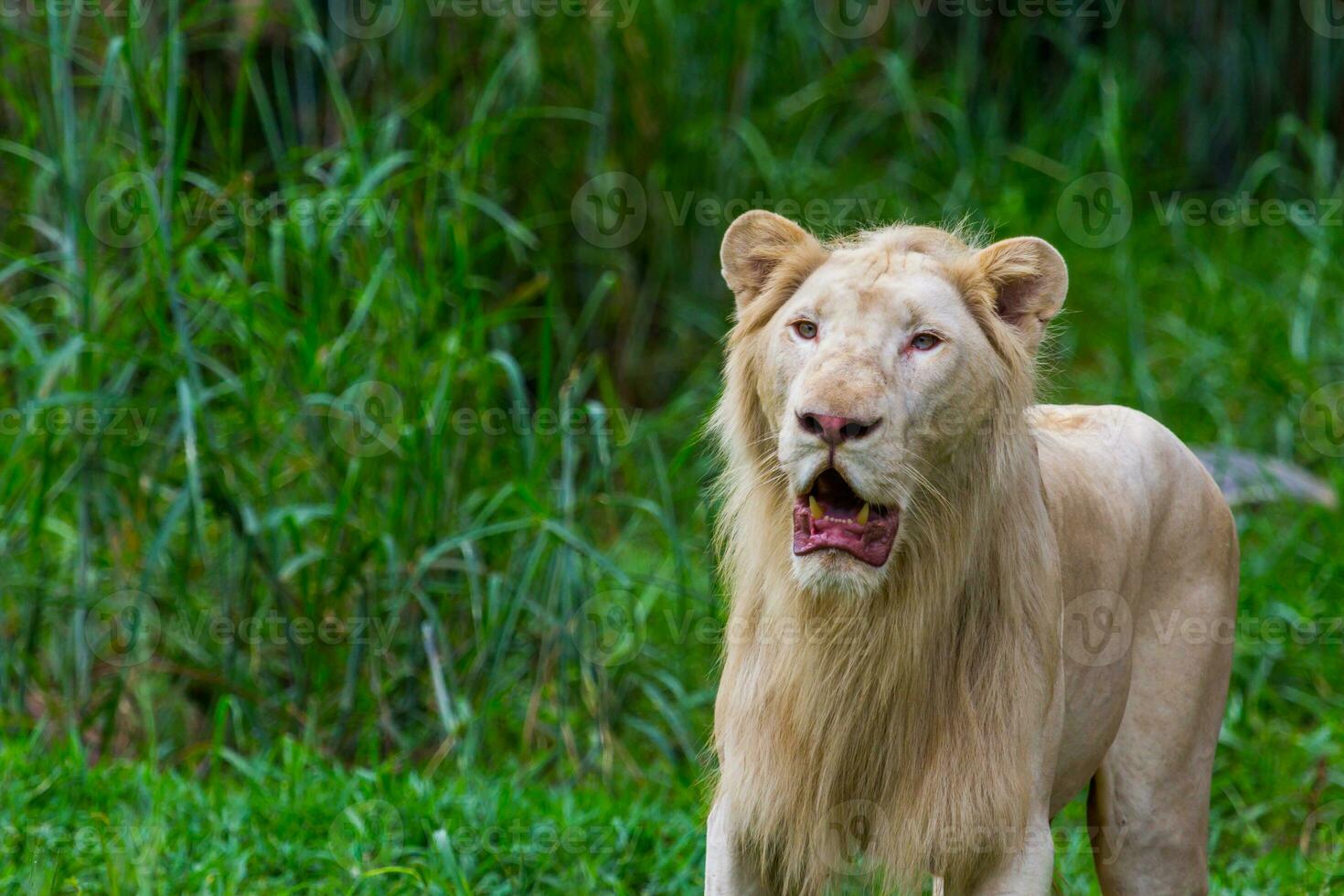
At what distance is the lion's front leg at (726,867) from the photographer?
2689 mm

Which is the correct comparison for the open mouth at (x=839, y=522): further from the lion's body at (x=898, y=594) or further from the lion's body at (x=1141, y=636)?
the lion's body at (x=1141, y=636)

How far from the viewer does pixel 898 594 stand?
2.63 meters

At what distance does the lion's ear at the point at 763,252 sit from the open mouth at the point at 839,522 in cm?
42

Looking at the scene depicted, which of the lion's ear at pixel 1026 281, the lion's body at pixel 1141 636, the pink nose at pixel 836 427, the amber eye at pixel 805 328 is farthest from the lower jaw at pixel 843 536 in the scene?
the lion's body at pixel 1141 636

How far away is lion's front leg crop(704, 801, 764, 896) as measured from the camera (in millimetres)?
2689

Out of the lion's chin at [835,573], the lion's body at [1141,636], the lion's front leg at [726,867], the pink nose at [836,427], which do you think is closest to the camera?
the pink nose at [836,427]

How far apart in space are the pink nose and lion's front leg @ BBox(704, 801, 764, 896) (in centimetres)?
72

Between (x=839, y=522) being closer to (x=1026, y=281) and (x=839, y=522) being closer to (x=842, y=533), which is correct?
(x=842, y=533)

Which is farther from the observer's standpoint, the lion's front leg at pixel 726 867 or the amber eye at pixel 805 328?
the lion's front leg at pixel 726 867

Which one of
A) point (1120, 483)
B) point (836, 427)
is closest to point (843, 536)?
point (836, 427)

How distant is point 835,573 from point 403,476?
7.46ft

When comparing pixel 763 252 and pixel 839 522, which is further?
pixel 763 252

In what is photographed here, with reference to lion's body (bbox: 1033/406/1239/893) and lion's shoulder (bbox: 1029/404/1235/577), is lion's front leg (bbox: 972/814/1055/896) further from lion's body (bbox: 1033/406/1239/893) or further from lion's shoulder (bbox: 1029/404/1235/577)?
lion's shoulder (bbox: 1029/404/1235/577)

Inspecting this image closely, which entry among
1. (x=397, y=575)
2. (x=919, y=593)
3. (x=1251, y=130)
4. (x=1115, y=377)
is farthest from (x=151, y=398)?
(x=1251, y=130)
